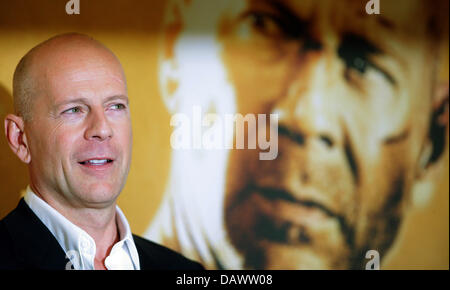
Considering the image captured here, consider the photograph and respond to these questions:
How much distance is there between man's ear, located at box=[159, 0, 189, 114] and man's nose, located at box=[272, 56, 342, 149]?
40 cm

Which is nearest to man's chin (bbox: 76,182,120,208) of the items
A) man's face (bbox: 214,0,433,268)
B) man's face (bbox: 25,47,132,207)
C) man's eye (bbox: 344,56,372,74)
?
man's face (bbox: 25,47,132,207)

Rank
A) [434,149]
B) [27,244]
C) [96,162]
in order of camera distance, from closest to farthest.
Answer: [27,244]
[96,162]
[434,149]

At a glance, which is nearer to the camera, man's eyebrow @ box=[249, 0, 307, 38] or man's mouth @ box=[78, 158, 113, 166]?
man's mouth @ box=[78, 158, 113, 166]

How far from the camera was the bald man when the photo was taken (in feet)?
5.49

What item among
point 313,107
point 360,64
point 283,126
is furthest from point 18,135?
point 360,64

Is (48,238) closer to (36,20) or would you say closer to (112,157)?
(112,157)

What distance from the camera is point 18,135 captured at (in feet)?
5.80

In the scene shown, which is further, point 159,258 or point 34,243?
point 159,258

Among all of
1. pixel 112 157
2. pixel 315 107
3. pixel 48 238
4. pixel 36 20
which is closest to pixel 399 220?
pixel 315 107

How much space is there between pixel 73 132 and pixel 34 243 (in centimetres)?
34

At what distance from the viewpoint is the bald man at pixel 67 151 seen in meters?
1.67

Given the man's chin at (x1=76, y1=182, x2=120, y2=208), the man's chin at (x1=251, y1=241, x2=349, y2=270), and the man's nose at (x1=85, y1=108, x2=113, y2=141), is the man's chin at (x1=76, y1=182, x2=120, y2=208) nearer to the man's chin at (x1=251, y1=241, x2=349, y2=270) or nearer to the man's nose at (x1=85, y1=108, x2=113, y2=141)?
the man's nose at (x1=85, y1=108, x2=113, y2=141)

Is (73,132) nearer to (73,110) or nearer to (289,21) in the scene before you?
(73,110)

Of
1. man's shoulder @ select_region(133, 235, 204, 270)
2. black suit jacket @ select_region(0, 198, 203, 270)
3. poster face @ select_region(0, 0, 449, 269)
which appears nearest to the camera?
black suit jacket @ select_region(0, 198, 203, 270)
